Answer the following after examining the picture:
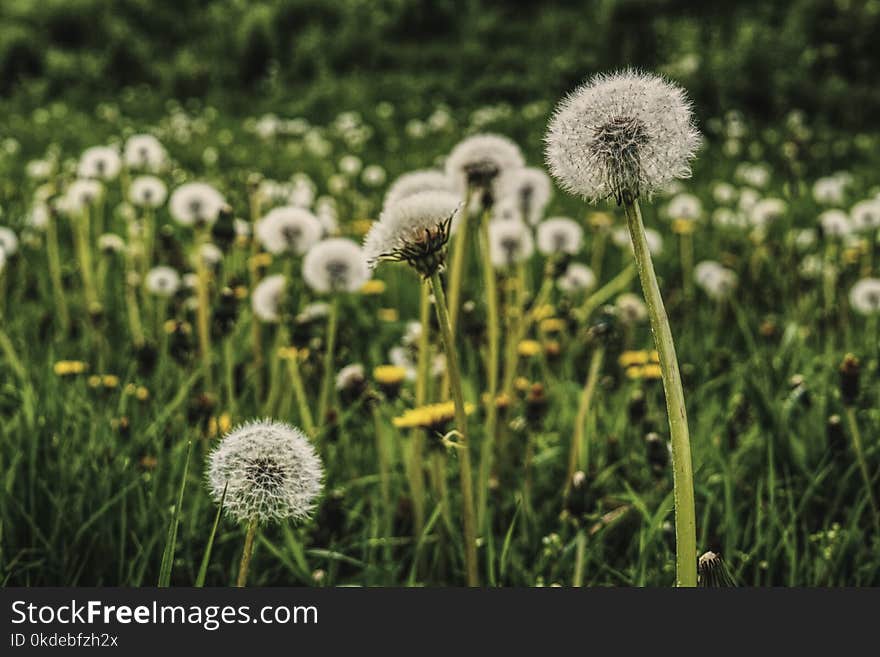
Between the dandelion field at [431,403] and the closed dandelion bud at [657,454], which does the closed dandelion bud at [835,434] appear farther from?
the closed dandelion bud at [657,454]

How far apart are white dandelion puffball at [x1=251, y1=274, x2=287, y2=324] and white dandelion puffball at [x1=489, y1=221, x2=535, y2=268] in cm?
48

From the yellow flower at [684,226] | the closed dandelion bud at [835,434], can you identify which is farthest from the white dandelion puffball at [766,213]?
the closed dandelion bud at [835,434]

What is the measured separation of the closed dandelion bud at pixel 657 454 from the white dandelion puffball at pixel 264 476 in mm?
761

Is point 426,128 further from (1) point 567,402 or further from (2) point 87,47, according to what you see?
(2) point 87,47

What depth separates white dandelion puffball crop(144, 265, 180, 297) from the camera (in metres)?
2.53

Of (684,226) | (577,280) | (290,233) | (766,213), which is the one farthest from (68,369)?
(766,213)

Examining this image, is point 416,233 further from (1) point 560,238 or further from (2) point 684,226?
(2) point 684,226

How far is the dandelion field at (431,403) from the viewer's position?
4.78 ft

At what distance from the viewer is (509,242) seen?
2.21 metres

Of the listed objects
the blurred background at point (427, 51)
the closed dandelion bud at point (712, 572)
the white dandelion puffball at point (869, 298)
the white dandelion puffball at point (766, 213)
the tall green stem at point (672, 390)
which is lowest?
the closed dandelion bud at point (712, 572)

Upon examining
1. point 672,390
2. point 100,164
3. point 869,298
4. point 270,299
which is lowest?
point 672,390

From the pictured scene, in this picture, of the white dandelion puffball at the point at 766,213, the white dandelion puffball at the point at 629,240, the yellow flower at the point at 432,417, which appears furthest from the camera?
the white dandelion puffball at the point at 766,213

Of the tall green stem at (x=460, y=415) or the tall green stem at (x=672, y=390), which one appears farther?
the tall green stem at (x=460, y=415)

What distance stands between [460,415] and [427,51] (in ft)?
34.7
